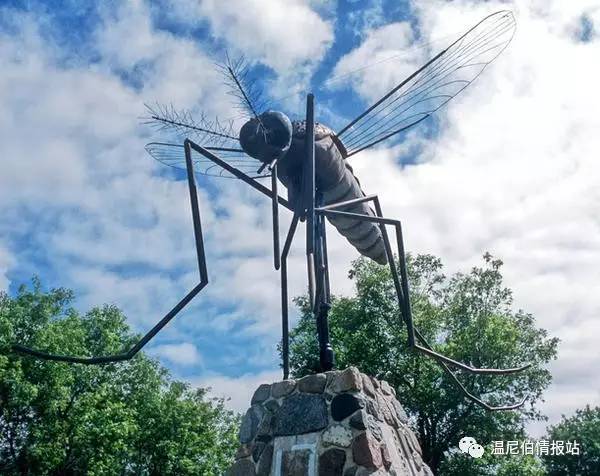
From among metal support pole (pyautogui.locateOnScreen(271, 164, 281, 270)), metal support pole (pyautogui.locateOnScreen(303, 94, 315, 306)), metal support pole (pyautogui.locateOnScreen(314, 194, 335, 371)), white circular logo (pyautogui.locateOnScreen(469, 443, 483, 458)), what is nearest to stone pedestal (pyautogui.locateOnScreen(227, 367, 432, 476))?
metal support pole (pyautogui.locateOnScreen(314, 194, 335, 371))

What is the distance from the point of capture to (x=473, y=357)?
68.7 feet

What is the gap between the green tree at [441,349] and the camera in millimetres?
20203

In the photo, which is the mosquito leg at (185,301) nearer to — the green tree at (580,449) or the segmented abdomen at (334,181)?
the segmented abdomen at (334,181)

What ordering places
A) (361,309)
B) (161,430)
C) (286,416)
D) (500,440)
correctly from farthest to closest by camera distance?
(161,430) < (361,309) < (500,440) < (286,416)

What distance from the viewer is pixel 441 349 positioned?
2123 centimetres

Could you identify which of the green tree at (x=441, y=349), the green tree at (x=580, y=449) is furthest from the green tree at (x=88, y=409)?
the green tree at (x=580, y=449)

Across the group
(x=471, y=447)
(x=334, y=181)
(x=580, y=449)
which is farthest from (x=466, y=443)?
(x=334, y=181)

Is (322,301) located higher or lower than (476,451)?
lower

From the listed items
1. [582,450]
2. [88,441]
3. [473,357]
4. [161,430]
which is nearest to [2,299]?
[88,441]

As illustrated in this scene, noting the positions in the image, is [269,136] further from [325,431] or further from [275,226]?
[325,431]

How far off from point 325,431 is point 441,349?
17719mm

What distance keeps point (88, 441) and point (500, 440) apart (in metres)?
14.1

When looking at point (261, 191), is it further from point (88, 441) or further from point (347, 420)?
point (88, 441)

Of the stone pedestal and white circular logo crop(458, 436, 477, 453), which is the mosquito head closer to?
the stone pedestal
